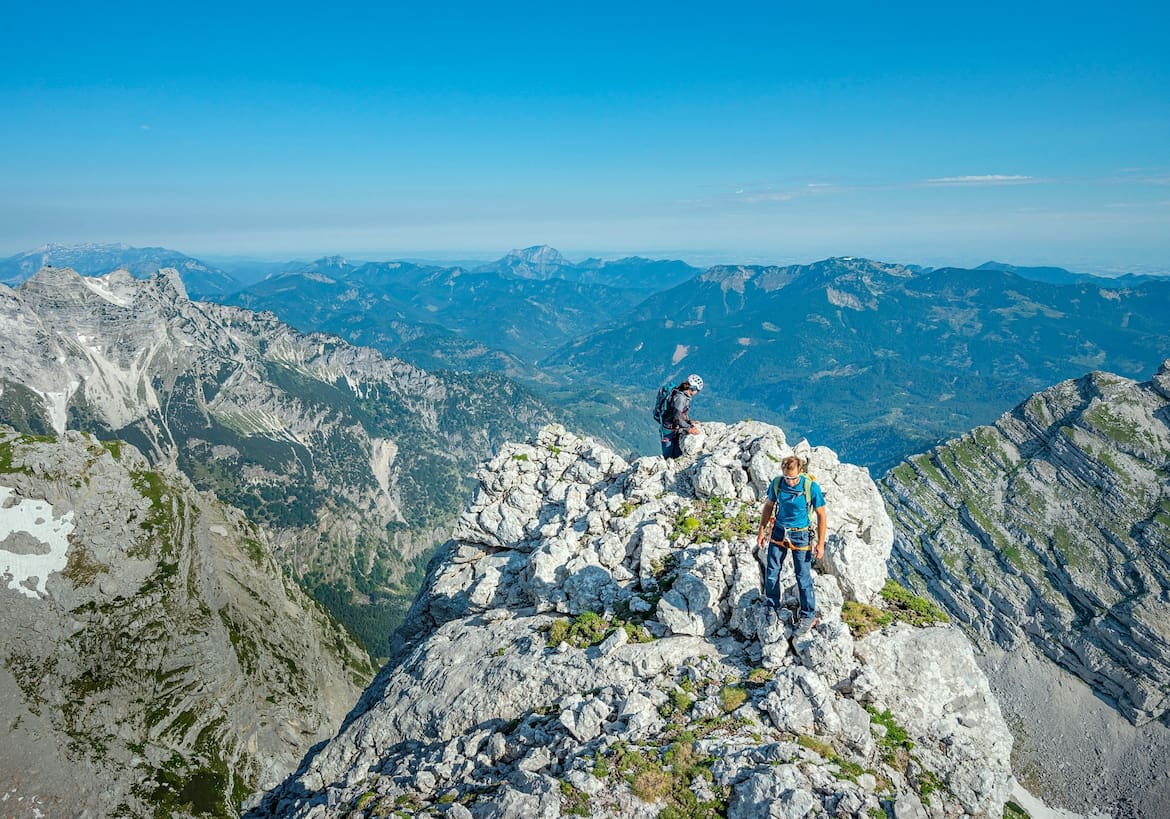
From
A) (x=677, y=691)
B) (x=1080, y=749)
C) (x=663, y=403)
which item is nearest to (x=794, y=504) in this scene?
(x=677, y=691)

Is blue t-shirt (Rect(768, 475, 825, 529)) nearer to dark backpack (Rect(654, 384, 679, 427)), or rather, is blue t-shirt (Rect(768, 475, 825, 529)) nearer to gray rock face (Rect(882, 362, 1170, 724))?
dark backpack (Rect(654, 384, 679, 427))

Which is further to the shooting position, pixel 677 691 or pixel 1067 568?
pixel 1067 568

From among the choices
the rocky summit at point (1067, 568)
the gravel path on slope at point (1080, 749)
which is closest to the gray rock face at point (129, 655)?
the gravel path on slope at point (1080, 749)

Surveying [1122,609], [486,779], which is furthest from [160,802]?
[1122,609]

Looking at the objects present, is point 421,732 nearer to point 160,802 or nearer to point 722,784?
point 722,784

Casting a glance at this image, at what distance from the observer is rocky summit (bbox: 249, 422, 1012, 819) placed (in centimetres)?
1339

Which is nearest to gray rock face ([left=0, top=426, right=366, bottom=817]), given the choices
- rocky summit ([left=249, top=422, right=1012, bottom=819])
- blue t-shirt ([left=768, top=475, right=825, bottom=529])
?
rocky summit ([left=249, top=422, right=1012, bottom=819])

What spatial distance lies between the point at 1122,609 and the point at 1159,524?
619 inches

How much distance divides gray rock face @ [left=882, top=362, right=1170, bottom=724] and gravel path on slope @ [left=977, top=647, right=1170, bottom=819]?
256cm

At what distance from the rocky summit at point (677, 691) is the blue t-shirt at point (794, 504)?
2.55 metres

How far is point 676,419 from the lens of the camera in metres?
28.8

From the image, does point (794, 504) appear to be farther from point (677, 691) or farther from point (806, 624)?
point (677, 691)

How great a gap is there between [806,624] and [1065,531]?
105233 mm

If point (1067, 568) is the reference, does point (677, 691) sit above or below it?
above
